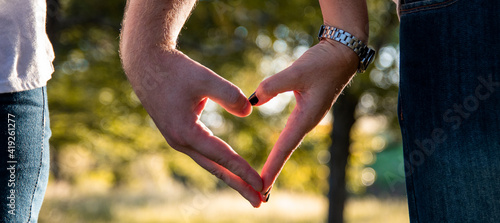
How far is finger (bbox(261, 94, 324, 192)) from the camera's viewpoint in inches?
53.7

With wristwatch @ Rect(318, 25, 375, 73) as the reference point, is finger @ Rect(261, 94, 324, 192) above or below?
below

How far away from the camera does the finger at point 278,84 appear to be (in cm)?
132

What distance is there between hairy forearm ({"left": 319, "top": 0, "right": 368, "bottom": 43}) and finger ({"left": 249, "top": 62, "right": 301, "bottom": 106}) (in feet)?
0.78

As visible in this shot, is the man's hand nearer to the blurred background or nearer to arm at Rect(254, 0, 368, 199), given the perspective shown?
arm at Rect(254, 0, 368, 199)

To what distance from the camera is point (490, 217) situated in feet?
3.42

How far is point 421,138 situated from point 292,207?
9842 millimetres

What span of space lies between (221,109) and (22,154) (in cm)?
650

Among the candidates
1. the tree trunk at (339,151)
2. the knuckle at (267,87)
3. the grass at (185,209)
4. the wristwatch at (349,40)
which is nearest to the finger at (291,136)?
the knuckle at (267,87)

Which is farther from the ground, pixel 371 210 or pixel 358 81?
pixel 358 81

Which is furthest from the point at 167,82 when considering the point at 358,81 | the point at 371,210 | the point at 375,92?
the point at 371,210

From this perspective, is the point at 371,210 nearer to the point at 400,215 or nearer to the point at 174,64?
the point at 400,215

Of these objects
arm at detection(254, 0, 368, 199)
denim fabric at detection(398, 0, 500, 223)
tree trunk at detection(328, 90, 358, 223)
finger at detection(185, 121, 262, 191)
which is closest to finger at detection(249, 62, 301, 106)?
arm at detection(254, 0, 368, 199)

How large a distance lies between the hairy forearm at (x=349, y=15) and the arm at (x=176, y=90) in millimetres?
397

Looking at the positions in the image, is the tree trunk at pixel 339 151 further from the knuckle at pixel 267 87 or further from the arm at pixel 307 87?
the knuckle at pixel 267 87
